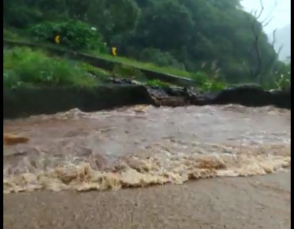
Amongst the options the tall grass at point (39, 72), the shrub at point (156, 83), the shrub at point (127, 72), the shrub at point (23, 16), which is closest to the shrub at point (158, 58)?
the shrub at point (127, 72)

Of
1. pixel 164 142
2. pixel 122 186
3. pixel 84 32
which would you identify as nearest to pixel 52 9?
pixel 84 32

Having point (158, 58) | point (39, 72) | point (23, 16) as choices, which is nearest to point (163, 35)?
point (158, 58)

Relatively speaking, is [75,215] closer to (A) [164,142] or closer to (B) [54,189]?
(B) [54,189]

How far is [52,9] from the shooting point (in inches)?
242

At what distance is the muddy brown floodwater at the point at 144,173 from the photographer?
61.2 inches

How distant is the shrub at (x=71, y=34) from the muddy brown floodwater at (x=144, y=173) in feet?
→ 7.45

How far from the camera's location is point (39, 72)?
14.9 ft

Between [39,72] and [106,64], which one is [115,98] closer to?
[39,72]

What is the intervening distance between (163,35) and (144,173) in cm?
476

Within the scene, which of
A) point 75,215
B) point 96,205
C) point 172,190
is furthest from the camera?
point 172,190

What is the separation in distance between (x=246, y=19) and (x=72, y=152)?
183 inches

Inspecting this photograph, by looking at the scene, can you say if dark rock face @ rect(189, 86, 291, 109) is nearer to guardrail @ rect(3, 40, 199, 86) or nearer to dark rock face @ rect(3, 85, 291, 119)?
dark rock face @ rect(3, 85, 291, 119)

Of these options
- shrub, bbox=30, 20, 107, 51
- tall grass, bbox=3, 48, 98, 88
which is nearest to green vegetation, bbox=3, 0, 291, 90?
shrub, bbox=30, 20, 107, 51

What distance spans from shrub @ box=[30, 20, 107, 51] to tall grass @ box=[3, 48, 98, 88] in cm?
101
